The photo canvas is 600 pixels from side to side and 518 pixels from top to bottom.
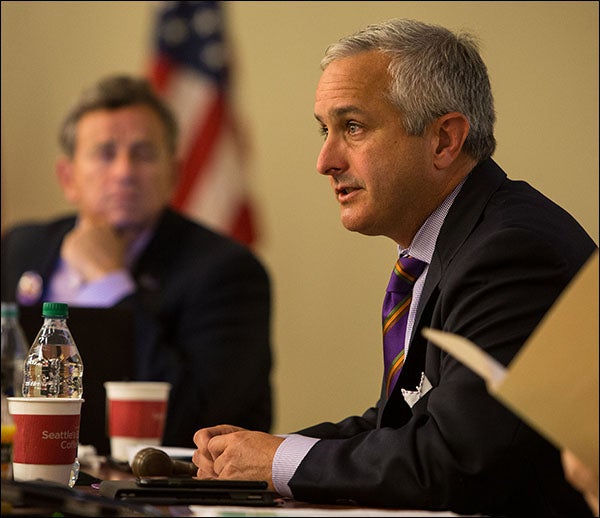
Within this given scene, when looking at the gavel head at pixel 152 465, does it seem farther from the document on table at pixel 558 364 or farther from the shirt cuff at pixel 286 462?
the document on table at pixel 558 364

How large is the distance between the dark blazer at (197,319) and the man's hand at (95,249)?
0.08 metres

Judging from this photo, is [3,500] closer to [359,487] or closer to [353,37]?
[359,487]

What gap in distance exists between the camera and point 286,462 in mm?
1446

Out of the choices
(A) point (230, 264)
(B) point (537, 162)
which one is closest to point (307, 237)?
(A) point (230, 264)

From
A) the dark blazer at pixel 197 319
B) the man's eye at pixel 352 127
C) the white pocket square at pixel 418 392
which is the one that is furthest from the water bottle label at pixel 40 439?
the dark blazer at pixel 197 319

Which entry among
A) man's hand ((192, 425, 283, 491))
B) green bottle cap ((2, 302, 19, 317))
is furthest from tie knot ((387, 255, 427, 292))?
green bottle cap ((2, 302, 19, 317))

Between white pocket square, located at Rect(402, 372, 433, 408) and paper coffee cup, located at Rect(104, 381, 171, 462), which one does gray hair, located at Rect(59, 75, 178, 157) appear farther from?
white pocket square, located at Rect(402, 372, 433, 408)

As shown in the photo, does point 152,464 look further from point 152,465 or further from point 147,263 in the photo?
point 147,263

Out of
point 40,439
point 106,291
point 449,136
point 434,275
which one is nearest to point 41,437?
point 40,439

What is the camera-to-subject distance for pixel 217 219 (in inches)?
184

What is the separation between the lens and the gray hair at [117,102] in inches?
169

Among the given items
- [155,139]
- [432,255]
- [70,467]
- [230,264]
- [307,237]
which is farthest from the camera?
[307,237]

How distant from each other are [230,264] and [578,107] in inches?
62.2

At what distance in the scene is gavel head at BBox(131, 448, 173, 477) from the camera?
1.59m
